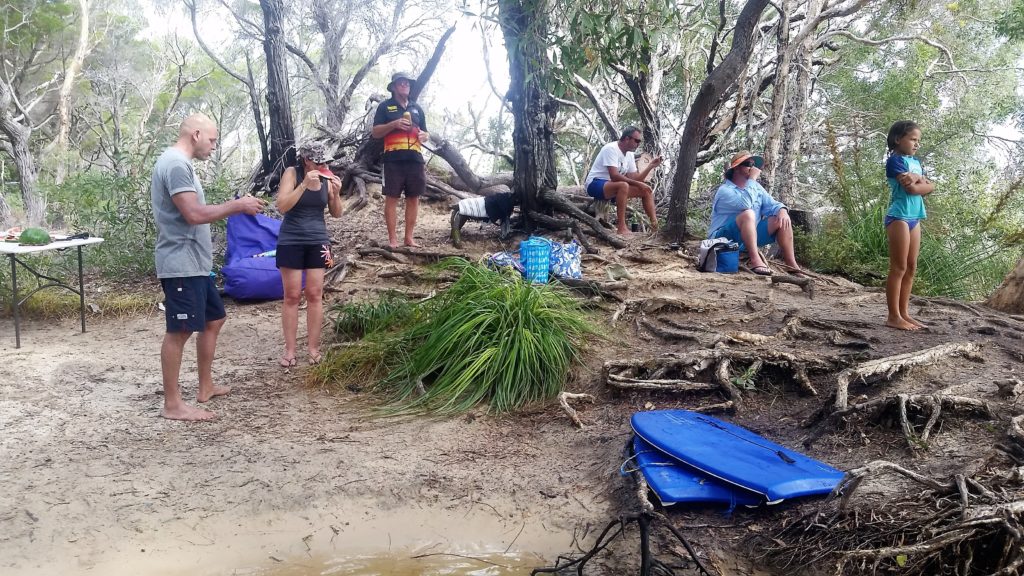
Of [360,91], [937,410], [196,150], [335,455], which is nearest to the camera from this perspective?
[937,410]

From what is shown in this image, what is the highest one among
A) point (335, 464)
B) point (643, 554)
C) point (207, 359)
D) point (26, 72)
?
point (26, 72)

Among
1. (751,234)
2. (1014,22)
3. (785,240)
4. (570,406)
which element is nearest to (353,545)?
(570,406)

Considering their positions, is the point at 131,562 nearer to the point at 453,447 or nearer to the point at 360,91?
the point at 453,447

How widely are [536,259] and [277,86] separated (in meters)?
5.33

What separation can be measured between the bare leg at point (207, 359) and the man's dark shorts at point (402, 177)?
2993mm

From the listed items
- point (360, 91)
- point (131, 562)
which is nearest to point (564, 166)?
point (360, 91)

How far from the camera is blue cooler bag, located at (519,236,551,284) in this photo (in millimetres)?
5711

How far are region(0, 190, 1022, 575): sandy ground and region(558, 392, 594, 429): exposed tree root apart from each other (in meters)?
0.05

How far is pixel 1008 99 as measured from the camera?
14.4 m

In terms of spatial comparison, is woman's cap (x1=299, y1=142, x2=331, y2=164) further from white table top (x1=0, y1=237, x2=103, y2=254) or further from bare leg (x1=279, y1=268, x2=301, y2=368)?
white table top (x1=0, y1=237, x2=103, y2=254)

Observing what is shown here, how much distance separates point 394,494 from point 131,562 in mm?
1032

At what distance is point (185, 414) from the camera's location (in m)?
3.90

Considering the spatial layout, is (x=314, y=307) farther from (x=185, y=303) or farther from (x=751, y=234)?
(x=751, y=234)

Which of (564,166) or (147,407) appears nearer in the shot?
(147,407)
